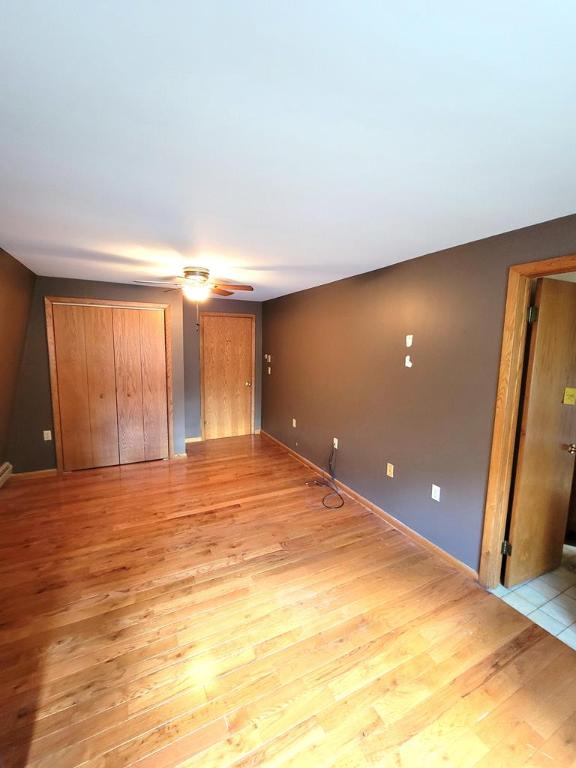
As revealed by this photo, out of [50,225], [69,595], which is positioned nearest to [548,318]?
[50,225]

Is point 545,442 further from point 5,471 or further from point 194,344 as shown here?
point 5,471

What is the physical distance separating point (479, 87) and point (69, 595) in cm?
303

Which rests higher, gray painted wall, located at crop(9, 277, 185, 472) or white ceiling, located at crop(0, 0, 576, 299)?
white ceiling, located at crop(0, 0, 576, 299)

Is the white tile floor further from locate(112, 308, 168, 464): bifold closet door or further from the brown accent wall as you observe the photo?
the brown accent wall

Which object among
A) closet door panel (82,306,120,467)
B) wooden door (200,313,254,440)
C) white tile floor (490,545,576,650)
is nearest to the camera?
white tile floor (490,545,576,650)

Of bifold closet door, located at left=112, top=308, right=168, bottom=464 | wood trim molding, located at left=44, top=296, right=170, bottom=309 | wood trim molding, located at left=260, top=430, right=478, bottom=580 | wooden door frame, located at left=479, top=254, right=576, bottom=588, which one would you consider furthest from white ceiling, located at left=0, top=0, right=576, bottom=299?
wood trim molding, located at left=260, top=430, right=478, bottom=580

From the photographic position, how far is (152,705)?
57.2 inches

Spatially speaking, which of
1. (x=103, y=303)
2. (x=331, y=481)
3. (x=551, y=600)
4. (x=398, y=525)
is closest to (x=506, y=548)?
(x=551, y=600)

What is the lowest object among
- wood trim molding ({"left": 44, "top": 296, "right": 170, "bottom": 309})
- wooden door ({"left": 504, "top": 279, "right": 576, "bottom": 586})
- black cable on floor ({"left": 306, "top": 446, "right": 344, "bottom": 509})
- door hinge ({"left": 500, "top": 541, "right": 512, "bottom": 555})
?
black cable on floor ({"left": 306, "top": 446, "right": 344, "bottom": 509})

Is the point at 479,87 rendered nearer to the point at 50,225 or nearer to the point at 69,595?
the point at 50,225

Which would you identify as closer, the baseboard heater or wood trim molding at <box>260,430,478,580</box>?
wood trim molding at <box>260,430,478,580</box>

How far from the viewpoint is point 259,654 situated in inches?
67.0

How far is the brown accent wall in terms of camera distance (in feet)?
8.73

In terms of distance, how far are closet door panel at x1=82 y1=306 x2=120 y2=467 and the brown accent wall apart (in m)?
0.60
